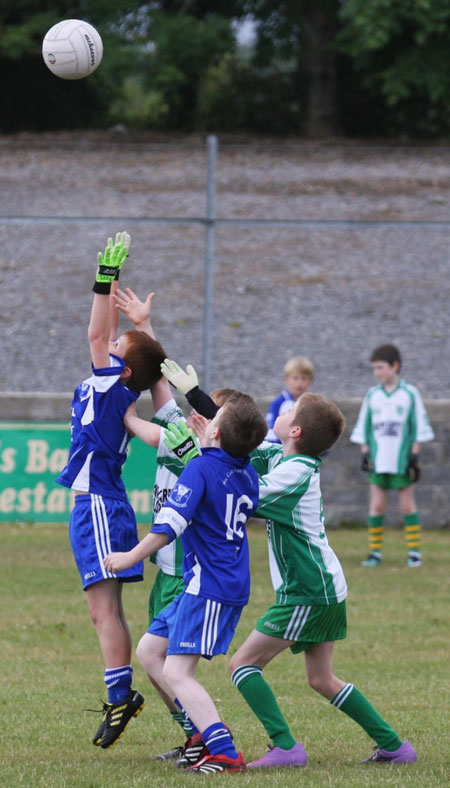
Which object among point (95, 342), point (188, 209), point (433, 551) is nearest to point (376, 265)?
point (188, 209)

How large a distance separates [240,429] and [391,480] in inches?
255

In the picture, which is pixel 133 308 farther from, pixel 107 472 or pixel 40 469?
pixel 40 469

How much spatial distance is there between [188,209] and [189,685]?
1541cm

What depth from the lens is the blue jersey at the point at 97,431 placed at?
495 cm

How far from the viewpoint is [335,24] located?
23812mm

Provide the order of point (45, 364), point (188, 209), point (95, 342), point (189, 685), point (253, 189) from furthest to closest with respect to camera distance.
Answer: point (253, 189), point (188, 209), point (45, 364), point (95, 342), point (189, 685)

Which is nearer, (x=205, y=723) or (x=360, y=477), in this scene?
(x=205, y=723)

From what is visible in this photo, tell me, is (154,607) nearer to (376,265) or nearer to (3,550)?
(3,550)

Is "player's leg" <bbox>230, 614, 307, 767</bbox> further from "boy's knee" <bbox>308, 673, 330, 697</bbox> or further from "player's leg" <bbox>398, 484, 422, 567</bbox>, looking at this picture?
"player's leg" <bbox>398, 484, 422, 567</bbox>

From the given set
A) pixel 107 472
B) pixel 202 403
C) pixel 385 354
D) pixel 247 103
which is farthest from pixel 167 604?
pixel 247 103

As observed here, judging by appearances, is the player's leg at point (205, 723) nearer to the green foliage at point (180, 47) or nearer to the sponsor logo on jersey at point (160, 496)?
the sponsor logo on jersey at point (160, 496)

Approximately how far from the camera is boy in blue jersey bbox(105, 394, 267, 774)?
4336 millimetres

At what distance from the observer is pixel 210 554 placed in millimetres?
4445

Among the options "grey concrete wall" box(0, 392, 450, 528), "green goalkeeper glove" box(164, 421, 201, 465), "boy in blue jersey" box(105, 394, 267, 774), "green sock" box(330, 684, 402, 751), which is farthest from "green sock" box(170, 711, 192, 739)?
"grey concrete wall" box(0, 392, 450, 528)
